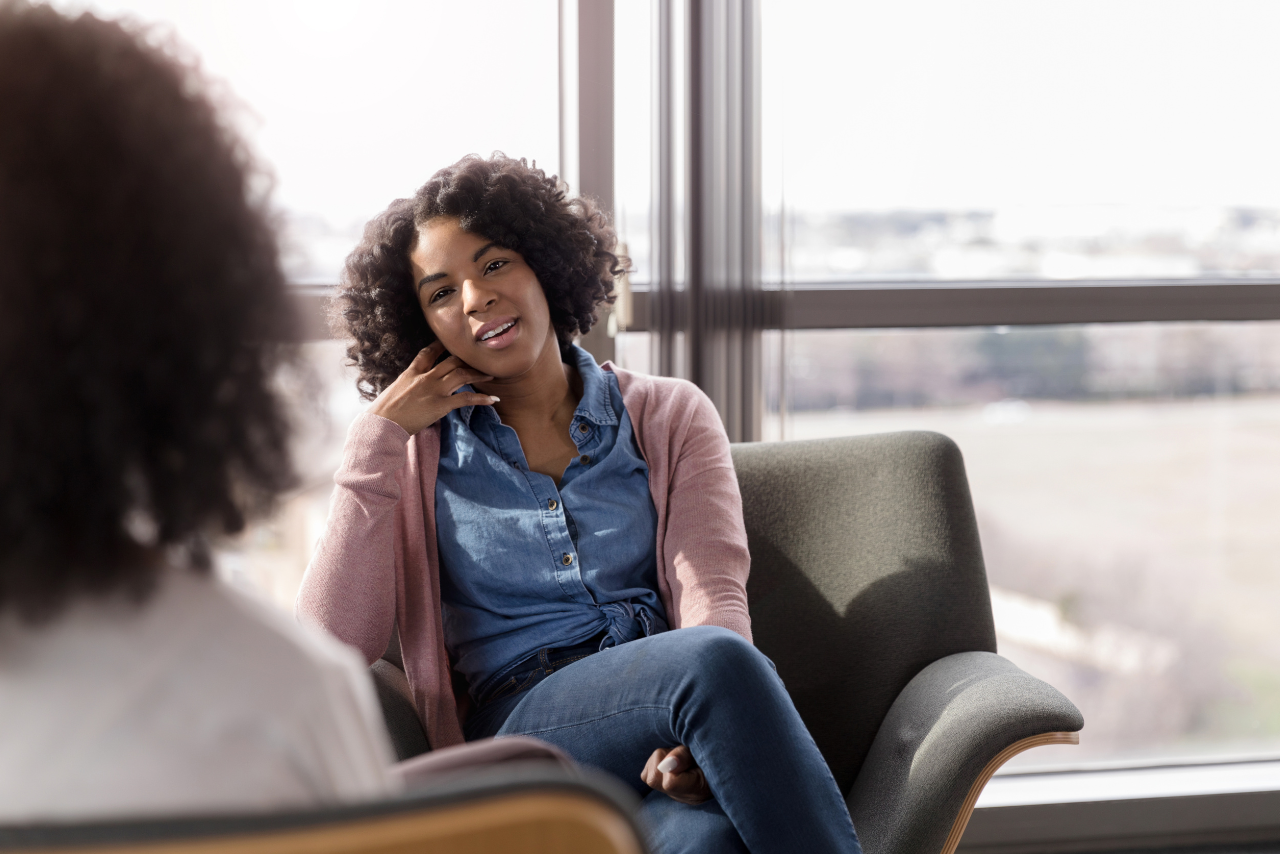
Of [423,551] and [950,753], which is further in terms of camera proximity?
[423,551]

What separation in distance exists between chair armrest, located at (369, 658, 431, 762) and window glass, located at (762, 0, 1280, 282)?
51.6 inches

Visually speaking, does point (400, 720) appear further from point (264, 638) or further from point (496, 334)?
point (264, 638)

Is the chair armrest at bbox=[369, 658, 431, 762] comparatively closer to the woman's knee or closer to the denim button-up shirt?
the denim button-up shirt

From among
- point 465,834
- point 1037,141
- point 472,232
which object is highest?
point 1037,141

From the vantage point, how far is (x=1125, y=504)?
102 inches

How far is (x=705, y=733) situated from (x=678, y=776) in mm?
91

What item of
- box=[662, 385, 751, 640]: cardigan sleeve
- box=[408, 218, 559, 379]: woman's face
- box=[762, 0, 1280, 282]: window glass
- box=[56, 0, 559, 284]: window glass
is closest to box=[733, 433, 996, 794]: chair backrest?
box=[662, 385, 751, 640]: cardigan sleeve

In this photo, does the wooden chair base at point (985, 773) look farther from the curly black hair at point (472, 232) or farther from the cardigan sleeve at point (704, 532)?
the curly black hair at point (472, 232)

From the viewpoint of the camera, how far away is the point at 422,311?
1.78m

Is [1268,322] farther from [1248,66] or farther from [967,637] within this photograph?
[967,637]

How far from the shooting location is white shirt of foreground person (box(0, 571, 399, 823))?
505mm

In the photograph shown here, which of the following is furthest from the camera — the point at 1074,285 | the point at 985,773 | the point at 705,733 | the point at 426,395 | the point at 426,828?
the point at 1074,285

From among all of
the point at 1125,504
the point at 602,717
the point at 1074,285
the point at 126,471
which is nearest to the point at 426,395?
the point at 602,717

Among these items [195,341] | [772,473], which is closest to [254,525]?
[195,341]
